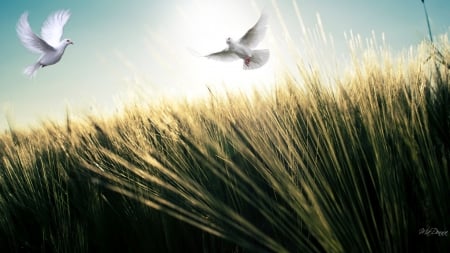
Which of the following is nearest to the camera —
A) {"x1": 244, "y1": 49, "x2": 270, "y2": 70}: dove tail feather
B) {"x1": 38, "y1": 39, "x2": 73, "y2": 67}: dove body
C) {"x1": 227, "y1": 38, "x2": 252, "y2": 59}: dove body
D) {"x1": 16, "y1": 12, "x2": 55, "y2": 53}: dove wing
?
{"x1": 227, "y1": 38, "x2": 252, "y2": 59}: dove body

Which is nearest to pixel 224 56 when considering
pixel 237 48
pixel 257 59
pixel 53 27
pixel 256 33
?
pixel 237 48

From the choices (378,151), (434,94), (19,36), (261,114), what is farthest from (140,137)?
(19,36)

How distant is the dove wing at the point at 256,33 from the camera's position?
2111 millimetres

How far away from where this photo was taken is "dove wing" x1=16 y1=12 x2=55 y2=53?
92.4 inches

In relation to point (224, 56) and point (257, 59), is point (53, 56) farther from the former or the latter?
point (257, 59)

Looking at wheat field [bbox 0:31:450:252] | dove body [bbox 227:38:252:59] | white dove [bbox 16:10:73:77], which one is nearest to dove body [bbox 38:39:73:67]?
white dove [bbox 16:10:73:77]

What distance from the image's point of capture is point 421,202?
0.71 m

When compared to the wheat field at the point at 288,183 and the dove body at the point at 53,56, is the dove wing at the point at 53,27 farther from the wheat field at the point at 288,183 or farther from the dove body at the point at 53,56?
the wheat field at the point at 288,183

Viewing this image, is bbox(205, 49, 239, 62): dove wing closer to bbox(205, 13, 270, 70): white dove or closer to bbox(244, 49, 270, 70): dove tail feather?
bbox(205, 13, 270, 70): white dove

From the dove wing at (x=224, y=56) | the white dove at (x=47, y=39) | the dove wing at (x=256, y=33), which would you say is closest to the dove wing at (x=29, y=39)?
the white dove at (x=47, y=39)

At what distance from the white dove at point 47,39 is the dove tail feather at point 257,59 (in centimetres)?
136

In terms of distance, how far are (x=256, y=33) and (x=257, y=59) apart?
33 cm

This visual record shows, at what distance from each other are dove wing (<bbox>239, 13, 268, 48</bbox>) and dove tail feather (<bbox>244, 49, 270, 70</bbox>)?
0.44 feet

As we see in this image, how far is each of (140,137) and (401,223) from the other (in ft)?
2.47
